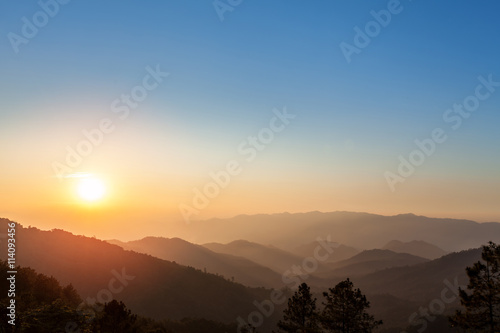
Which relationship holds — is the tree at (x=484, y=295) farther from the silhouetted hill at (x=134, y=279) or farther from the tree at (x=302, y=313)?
the silhouetted hill at (x=134, y=279)

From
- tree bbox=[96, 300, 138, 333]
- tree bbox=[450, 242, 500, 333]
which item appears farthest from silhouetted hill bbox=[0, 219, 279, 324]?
tree bbox=[450, 242, 500, 333]

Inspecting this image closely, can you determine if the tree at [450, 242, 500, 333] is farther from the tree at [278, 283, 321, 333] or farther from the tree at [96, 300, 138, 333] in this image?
the tree at [96, 300, 138, 333]

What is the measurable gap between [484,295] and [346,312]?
14.1 metres

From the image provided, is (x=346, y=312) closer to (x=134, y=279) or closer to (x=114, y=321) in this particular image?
(x=114, y=321)

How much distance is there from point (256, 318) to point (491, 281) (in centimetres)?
14785

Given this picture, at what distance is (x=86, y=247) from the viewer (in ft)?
628

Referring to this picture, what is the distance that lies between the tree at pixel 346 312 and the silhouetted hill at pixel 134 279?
11667 centimetres

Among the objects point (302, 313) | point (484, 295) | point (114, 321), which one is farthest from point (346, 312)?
point (114, 321)

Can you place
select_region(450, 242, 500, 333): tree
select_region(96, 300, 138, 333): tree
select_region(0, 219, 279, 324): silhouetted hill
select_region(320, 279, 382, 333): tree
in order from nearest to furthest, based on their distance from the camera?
select_region(450, 242, 500, 333): tree → select_region(96, 300, 138, 333): tree → select_region(320, 279, 382, 333): tree → select_region(0, 219, 279, 324): silhouetted hill

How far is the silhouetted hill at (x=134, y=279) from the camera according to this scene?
496 feet

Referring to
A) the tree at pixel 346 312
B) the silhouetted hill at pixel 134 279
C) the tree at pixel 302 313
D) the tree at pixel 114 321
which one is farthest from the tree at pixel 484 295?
the silhouetted hill at pixel 134 279

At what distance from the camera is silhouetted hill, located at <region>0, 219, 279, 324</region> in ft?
496

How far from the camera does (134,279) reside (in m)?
168

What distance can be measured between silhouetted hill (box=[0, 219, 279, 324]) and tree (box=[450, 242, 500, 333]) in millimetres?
129518
